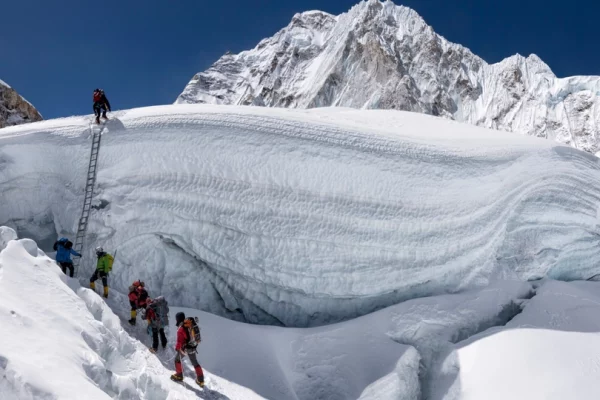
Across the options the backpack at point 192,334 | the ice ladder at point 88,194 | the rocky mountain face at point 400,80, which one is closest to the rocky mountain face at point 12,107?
the ice ladder at point 88,194

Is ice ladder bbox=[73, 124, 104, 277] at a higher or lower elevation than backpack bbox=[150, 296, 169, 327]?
higher

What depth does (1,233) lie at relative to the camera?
852 centimetres

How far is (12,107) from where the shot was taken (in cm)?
2753

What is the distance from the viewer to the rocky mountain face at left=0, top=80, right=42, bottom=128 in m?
26.8

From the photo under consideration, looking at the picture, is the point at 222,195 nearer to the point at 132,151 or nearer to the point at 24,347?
the point at 132,151

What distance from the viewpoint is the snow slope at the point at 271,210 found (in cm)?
1088

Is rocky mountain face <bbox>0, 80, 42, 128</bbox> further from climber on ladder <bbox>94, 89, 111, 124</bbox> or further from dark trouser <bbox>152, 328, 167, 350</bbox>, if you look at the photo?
dark trouser <bbox>152, 328, 167, 350</bbox>

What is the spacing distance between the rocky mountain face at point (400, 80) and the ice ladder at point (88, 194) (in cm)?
5860

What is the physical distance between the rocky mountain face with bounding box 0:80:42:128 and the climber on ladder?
17519mm

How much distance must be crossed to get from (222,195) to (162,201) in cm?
127

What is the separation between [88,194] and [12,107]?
20.7 meters

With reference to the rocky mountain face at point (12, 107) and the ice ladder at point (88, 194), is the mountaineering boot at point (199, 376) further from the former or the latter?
the rocky mountain face at point (12, 107)

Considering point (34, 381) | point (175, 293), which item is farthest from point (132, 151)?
point (34, 381)

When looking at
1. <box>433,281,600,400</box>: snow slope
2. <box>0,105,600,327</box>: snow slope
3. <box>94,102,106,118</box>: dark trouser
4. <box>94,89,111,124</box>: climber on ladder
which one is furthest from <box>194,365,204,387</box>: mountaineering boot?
<box>94,102,106,118</box>: dark trouser
